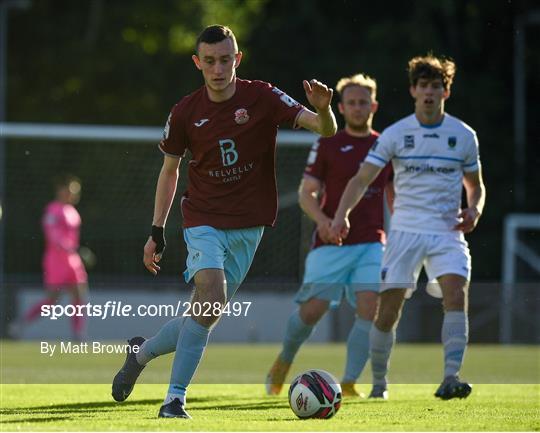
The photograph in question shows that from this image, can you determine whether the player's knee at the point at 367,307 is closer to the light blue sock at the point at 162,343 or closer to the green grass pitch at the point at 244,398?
the green grass pitch at the point at 244,398

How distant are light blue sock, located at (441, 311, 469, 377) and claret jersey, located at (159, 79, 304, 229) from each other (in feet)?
5.32

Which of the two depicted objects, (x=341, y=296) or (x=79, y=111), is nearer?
(x=341, y=296)

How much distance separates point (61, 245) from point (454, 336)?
10549mm

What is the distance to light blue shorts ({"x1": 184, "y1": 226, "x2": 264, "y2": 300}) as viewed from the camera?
766 centimetres

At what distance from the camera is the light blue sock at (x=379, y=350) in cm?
963

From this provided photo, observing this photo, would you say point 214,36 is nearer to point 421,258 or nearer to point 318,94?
point 318,94

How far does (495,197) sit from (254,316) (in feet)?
39.3

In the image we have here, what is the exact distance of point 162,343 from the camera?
8133mm

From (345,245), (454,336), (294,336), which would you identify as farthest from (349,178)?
(454,336)

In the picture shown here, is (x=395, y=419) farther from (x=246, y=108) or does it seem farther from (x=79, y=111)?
(x=79, y=111)

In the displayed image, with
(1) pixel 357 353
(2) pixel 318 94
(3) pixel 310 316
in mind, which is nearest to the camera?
(2) pixel 318 94

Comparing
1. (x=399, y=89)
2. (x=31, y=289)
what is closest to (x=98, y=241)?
(x=31, y=289)

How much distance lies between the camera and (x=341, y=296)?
34.0 ft

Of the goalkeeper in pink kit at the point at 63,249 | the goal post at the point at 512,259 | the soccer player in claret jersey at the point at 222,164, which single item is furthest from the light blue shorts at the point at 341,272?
the goalkeeper in pink kit at the point at 63,249
